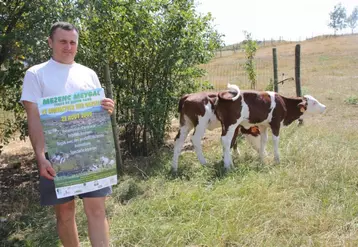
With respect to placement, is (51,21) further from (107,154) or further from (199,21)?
(199,21)

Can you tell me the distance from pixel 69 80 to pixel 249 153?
165 inches

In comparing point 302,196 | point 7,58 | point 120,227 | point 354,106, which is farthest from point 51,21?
point 354,106

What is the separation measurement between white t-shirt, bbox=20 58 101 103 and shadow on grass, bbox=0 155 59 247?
5.93 ft

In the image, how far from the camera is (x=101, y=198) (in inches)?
111

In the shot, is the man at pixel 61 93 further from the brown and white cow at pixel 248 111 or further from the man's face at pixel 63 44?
the brown and white cow at pixel 248 111

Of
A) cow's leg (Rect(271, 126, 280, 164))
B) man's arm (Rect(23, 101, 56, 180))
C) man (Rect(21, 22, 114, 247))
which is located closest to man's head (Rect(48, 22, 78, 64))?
man (Rect(21, 22, 114, 247))

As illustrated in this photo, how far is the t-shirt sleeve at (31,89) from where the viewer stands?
2545 mm

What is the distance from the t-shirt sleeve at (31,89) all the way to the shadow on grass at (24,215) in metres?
1.78

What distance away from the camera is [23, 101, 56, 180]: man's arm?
8.48 ft

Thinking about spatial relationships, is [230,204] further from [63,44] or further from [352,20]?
[352,20]

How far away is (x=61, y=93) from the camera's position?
259cm

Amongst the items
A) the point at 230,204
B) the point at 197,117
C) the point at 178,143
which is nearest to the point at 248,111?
the point at 197,117

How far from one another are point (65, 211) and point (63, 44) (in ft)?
4.20

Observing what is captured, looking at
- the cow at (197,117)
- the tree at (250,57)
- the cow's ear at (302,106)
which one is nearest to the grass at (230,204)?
the cow at (197,117)
